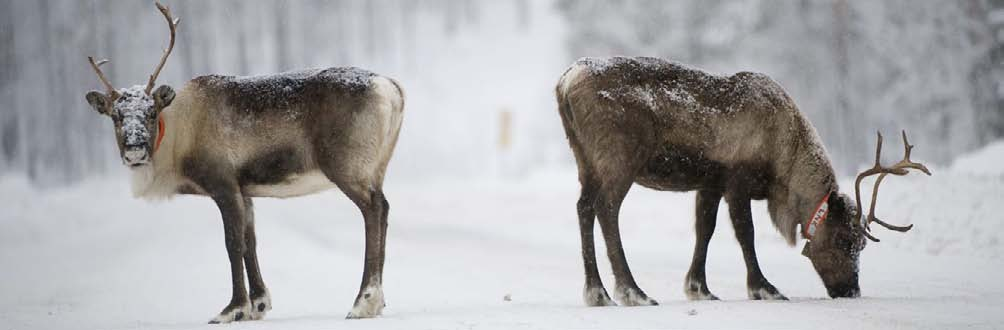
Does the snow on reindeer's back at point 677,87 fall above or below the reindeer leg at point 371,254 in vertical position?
above

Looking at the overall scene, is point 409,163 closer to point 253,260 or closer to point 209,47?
point 209,47

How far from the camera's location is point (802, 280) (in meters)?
10.6

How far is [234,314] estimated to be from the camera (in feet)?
24.0

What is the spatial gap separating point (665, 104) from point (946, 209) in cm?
722

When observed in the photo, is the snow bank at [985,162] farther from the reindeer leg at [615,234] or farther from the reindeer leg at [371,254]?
Result: the reindeer leg at [371,254]

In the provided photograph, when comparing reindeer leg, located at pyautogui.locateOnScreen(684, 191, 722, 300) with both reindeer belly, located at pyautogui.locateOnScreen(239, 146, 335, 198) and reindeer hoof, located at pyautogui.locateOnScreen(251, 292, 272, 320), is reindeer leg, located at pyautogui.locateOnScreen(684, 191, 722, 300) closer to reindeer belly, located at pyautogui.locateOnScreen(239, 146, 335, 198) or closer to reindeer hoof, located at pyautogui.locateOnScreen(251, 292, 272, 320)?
reindeer belly, located at pyautogui.locateOnScreen(239, 146, 335, 198)

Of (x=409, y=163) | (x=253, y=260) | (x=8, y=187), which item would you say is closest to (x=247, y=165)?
(x=253, y=260)

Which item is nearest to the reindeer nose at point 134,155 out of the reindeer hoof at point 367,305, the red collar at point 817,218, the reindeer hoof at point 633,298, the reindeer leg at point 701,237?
the reindeer hoof at point 367,305

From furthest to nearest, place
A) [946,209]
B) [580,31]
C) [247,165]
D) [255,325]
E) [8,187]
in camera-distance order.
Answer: [580,31], [8,187], [946,209], [247,165], [255,325]

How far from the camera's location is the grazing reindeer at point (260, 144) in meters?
7.39

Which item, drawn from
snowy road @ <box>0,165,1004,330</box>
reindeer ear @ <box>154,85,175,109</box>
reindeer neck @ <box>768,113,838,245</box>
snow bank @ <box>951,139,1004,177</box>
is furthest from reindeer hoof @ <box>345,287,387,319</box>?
snow bank @ <box>951,139,1004,177</box>

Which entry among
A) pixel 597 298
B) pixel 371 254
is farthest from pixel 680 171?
pixel 371 254

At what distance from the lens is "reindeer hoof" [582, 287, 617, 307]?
761 cm

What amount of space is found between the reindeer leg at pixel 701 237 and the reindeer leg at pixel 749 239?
22 centimetres
